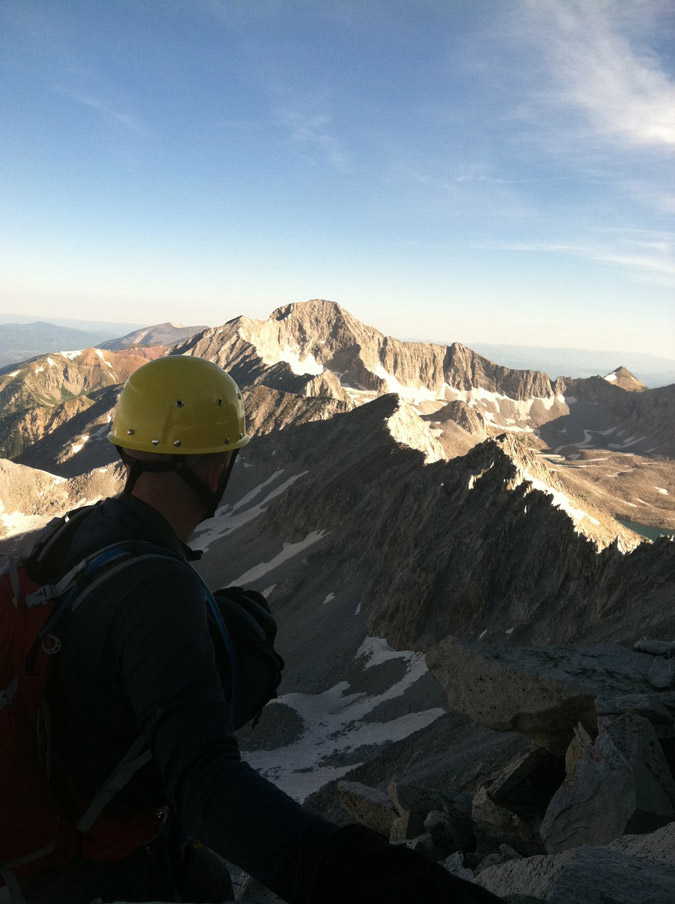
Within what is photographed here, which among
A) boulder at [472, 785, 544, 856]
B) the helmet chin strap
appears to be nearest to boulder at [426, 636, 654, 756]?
boulder at [472, 785, 544, 856]

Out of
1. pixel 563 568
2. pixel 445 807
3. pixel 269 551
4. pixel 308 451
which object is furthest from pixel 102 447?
pixel 445 807

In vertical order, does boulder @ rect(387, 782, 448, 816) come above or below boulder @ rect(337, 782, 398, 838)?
above

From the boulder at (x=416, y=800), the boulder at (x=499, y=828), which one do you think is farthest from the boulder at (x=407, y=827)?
the boulder at (x=499, y=828)

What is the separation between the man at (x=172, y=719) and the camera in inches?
89.8

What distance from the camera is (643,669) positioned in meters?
9.82

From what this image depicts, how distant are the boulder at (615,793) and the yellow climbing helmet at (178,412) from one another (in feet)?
21.4

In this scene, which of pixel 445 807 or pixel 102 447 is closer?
pixel 445 807

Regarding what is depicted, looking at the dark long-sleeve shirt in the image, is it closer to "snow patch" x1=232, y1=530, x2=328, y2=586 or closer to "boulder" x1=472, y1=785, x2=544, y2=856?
"boulder" x1=472, y1=785, x2=544, y2=856

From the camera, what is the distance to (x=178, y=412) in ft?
→ 13.6

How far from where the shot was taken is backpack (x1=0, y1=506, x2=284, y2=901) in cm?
305

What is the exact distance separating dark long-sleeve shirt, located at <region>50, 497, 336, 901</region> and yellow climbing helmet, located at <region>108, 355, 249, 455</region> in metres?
0.73

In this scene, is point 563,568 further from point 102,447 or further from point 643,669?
point 102,447

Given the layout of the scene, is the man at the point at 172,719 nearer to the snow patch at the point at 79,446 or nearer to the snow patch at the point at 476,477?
the snow patch at the point at 476,477

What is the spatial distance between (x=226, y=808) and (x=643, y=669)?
32.1 ft
